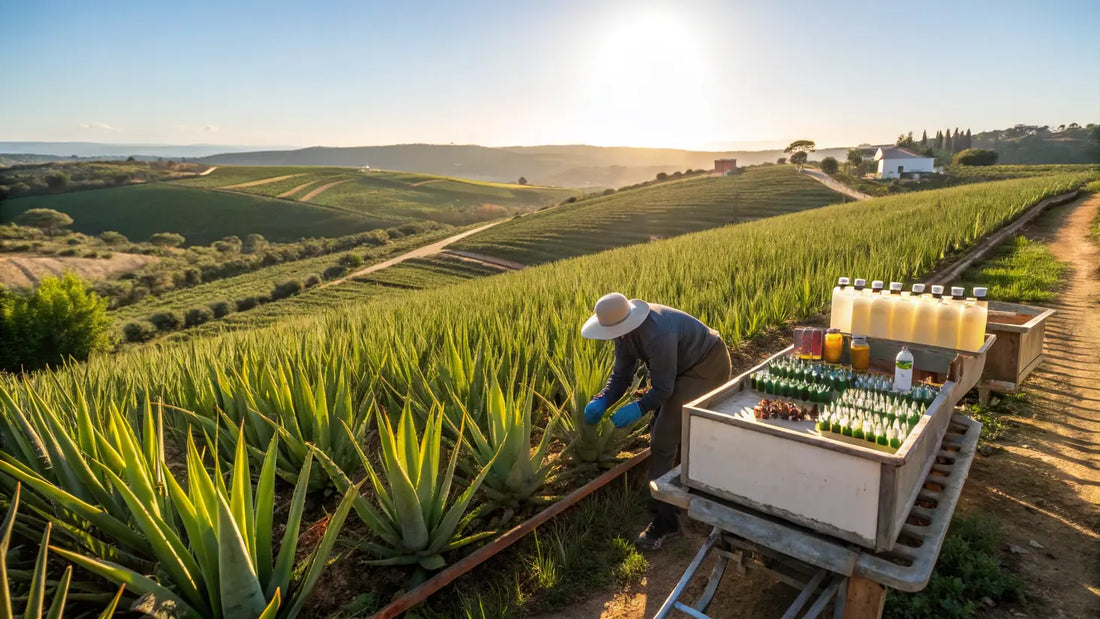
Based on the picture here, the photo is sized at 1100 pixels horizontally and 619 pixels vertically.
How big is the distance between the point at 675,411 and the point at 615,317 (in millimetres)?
731

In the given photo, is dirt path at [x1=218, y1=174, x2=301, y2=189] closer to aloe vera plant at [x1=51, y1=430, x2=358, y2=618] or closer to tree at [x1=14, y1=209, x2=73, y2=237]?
tree at [x1=14, y1=209, x2=73, y2=237]

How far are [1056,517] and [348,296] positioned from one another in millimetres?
35142

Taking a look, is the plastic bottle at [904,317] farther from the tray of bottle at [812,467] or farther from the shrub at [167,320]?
the shrub at [167,320]

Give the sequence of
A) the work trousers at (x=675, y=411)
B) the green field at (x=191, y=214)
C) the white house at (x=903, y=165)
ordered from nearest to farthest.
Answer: the work trousers at (x=675, y=411) → the white house at (x=903, y=165) → the green field at (x=191, y=214)

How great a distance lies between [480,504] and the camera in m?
3.45

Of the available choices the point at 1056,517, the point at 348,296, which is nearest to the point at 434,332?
the point at 1056,517

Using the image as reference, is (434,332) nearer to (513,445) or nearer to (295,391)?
(295,391)

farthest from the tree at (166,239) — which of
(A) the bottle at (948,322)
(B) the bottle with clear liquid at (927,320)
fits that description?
(A) the bottle at (948,322)

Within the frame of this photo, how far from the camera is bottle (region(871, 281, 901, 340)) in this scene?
3900 millimetres

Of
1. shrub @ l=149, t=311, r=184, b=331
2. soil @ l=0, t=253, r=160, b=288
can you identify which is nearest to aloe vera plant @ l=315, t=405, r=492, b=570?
shrub @ l=149, t=311, r=184, b=331

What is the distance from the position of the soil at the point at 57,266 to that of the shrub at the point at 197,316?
63.7 ft

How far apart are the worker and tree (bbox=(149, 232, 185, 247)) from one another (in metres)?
69.5

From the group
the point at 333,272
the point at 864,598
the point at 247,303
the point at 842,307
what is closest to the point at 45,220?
the point at 333,272

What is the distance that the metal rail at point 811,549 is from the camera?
215cm
